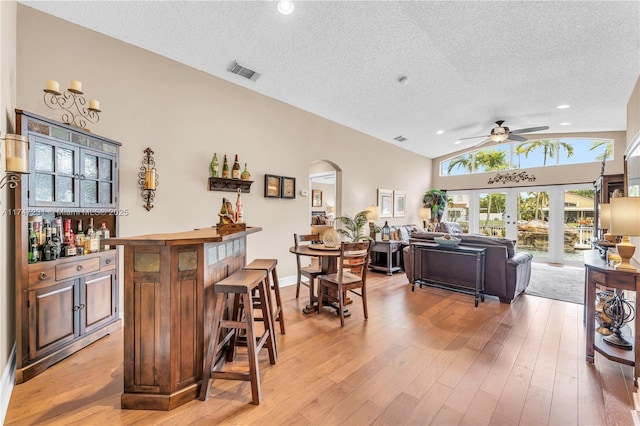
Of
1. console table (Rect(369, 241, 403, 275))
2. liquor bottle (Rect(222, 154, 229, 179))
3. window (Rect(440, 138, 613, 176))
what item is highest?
window (Rect(440, 138, 613, 176))

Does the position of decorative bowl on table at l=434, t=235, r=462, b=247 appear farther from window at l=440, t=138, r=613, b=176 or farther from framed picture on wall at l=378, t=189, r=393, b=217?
window at l=440, t=138, r=613, b=176

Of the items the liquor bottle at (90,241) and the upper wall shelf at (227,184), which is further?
the upper wall shelf at (227,184)

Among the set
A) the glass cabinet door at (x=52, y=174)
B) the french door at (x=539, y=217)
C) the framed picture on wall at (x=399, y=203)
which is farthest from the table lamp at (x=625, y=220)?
the french door at (x=539, y=217)

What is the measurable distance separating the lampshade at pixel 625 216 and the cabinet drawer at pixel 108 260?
4419 millimetres

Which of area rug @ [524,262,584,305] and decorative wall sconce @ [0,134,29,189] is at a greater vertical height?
decorative wall sconce @ [0,134,29,189]

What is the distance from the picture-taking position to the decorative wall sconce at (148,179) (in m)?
3.09

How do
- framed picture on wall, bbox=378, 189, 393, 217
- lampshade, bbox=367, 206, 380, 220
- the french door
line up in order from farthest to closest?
framed picture on wall, bbox=378, 189, 393, 217, the french door, lampshade, bbox=367, 206, 380, 220

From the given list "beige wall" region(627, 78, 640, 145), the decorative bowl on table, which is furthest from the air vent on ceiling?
"beige wall" region(627, 78, 640, 145)

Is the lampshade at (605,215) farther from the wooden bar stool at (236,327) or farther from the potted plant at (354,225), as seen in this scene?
the wooden bar stool at (236,327)

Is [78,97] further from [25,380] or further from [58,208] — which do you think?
[25,380]

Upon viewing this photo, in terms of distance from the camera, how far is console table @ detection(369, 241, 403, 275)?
18.0 feet

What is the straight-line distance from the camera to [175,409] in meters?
1.74

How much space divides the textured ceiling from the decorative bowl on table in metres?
2.35

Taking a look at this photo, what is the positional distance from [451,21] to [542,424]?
3.47m
